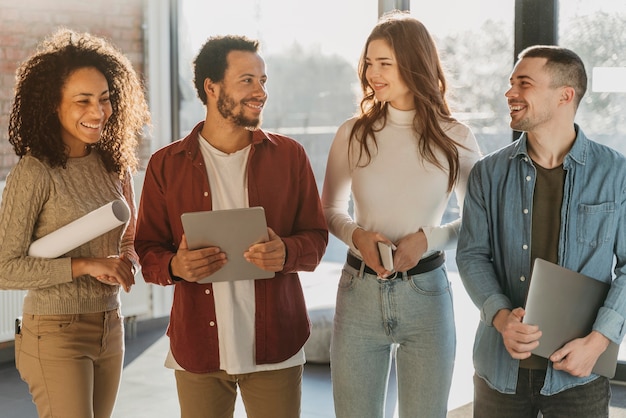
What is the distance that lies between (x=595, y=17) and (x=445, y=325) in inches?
101

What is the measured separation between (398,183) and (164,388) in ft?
8.43

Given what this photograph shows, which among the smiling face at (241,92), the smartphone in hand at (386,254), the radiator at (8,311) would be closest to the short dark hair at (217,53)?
the smiling face at (241,92)

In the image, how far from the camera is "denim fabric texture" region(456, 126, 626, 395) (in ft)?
7.09

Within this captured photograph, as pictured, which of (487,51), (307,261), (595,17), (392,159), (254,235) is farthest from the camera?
(487,51)

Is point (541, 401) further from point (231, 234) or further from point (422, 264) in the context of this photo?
point (231, 234)

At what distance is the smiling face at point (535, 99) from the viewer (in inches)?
88.0

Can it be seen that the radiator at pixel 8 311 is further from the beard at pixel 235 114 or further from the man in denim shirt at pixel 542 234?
the man in denim shirt at pixel 542 234

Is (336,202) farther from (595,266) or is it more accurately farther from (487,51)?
(487,51)

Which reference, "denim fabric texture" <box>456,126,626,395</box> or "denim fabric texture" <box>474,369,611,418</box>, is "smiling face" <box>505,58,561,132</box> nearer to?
"denim fabric texture" <box>456,126,626,395</box>

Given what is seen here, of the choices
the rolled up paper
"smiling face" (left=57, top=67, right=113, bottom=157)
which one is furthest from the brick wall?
the rolled up paper

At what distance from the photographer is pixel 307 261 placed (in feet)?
7.50

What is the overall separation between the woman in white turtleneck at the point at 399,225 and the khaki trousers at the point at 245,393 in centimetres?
18

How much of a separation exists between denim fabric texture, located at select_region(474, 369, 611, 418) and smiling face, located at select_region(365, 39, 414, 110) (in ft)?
2.90

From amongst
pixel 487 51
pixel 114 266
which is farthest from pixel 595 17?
pixel 114 266
